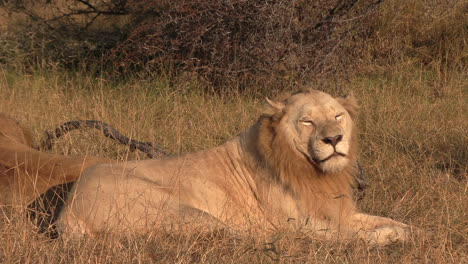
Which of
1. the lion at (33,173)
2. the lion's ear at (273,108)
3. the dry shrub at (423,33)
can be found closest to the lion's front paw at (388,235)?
the lion's ear at (273,108)

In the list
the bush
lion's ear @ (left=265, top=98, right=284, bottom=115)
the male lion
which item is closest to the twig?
the male lion

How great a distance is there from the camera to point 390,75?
8508mm

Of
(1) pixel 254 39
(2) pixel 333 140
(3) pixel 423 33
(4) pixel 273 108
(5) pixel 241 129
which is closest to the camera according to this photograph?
(2) pixel 333 140

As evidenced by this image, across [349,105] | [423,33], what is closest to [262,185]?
[349,105]

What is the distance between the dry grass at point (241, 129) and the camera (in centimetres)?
366

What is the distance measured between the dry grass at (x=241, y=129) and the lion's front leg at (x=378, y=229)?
0.37ft

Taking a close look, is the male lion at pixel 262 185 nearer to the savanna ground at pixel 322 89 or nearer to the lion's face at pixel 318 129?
the lion's face at pixel 318 129

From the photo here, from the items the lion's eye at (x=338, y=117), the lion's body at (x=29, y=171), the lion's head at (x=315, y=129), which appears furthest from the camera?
the lion's body at (x=29, y=171)

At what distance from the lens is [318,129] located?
426 cm

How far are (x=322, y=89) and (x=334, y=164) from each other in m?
3.60

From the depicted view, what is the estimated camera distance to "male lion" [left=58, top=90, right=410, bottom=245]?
4.12 metres

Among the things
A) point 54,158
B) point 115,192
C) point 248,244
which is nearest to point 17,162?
point 54,158

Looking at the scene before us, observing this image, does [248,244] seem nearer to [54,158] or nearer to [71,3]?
[54,158]

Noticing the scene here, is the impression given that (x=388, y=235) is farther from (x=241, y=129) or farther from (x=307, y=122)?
(x=241, y=129)
